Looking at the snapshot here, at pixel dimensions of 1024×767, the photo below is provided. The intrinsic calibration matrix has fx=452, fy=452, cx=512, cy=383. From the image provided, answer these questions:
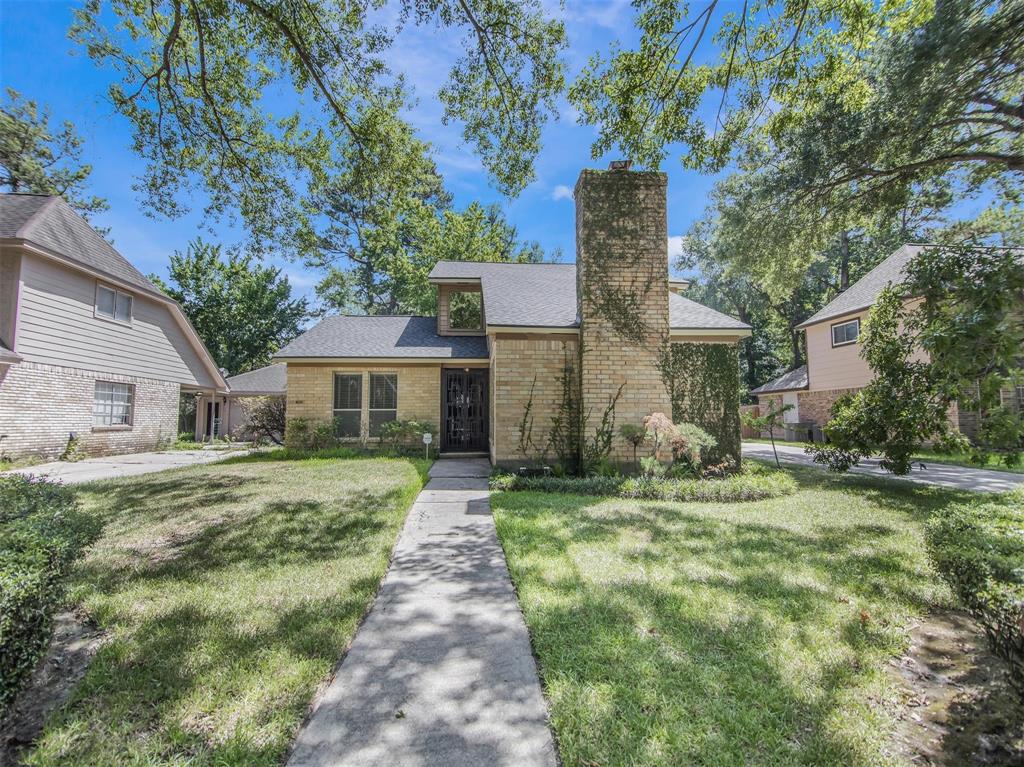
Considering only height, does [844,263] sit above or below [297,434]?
above

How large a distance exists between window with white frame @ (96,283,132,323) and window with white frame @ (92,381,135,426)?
2113mm

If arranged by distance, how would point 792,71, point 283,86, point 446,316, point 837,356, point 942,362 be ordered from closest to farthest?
point 942,362 → point 792,71 → point 283,86 → point 446,316 → point 837,356

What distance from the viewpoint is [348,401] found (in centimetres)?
1364

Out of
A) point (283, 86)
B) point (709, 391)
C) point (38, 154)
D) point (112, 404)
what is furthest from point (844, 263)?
point (38, 154)

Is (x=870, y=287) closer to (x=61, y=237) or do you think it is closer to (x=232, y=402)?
(x=61, y=237)

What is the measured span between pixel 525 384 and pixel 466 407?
4.56 m

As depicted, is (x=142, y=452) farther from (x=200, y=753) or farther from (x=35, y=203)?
(x=200, y=753)

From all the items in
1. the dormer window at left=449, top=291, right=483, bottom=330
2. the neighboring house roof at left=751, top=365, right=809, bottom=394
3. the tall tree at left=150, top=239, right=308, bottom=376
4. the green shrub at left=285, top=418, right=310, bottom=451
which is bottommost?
the green shrub at left=285, top=418, right=310, bottom=451

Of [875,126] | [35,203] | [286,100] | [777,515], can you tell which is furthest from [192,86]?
[875,126]

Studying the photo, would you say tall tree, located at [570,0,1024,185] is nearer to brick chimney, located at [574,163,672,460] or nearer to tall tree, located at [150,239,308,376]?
brick chimney, located at [574,163,672,460]

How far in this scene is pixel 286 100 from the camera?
916 cm

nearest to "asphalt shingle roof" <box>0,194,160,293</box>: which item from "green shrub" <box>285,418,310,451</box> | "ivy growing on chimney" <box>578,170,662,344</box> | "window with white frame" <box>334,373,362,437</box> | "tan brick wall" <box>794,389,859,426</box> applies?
"green shrub" <box>285,418,310,451</box>

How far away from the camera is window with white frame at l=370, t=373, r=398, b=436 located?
44.7 ft

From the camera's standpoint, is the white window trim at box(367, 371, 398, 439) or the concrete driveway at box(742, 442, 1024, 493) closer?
the concrete driveway at box(742, 442, 1024, 493)
